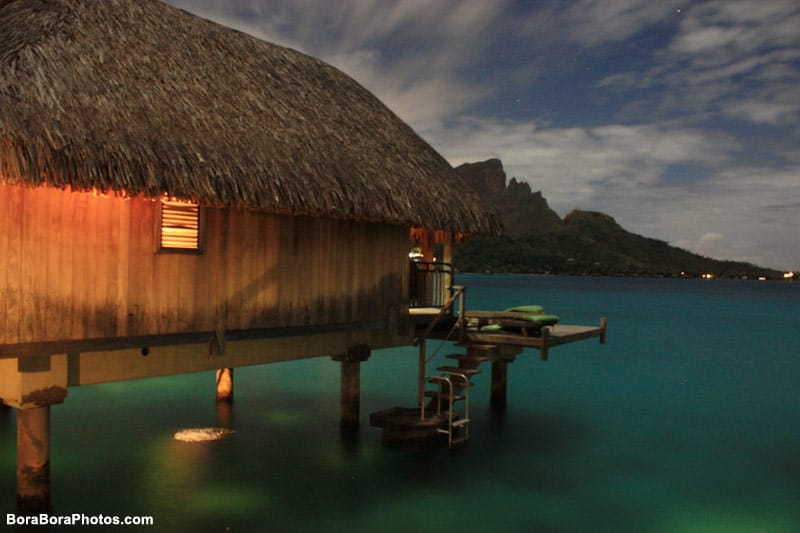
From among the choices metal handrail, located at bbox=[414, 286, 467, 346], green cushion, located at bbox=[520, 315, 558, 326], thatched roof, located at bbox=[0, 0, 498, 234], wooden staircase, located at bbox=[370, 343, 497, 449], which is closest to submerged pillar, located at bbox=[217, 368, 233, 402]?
wooden staircase, located at bbox=[370, 343, 497, 449]

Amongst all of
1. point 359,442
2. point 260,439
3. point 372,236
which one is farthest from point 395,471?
point 372,236

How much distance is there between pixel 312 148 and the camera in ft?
35.2

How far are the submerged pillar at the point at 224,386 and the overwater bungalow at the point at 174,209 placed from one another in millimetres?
5345

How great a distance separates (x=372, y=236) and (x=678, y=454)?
8.67 meters

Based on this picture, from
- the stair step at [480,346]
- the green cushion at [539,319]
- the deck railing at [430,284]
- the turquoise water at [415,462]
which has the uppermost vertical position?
the deck railing at [430,284]

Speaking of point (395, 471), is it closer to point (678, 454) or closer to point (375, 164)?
point (375, 164)

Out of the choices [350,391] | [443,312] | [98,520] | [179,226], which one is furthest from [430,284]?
[98,520]

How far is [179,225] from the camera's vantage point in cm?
916

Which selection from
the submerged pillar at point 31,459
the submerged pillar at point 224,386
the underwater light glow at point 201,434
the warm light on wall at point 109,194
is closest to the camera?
the warm light on wall at point 109,194

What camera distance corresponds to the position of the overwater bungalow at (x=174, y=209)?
7.86m

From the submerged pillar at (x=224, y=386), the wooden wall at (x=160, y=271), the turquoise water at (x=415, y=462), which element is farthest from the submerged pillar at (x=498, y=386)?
the wooden wall at (x=160, y=271)

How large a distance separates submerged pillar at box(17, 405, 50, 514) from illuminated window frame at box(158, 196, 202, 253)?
97.8 inches

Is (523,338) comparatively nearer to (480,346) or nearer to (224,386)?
(480,346)

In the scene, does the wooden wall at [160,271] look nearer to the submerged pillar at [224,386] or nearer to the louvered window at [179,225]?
the louvered window at [179,225]
